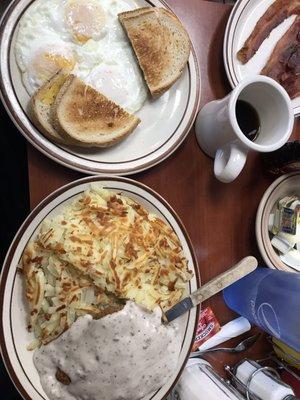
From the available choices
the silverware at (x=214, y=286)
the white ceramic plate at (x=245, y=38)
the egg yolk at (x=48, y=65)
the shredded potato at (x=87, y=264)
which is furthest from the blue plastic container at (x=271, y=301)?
the egg yolk at (x=48, y=65)

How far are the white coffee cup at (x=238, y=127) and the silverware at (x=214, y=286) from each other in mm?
250

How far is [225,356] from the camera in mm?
1651

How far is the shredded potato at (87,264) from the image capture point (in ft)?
4.23

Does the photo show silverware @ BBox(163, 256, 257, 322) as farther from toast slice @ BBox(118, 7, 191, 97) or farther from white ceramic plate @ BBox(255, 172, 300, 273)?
toast slice @ BBox(118, 7, 191, 97)

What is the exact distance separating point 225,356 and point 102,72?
1.03 metres

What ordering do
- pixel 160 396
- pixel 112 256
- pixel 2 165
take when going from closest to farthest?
1. pixel 112 256
2. pixel 160 396
3. pixel 2 165

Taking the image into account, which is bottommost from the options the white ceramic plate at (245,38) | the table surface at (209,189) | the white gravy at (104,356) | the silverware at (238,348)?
the silverware at (238,348)

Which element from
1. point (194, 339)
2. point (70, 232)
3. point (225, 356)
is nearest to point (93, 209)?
point (70, 232)

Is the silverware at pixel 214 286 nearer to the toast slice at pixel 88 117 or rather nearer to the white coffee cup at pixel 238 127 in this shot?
the white coffee cup at pixel 238 127

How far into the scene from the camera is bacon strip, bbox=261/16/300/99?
65.0 inches

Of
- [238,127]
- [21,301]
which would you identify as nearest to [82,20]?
[238,127]

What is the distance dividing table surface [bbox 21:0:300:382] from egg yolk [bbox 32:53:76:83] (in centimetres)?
41

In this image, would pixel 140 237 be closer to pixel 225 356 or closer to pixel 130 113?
pixel 130 113

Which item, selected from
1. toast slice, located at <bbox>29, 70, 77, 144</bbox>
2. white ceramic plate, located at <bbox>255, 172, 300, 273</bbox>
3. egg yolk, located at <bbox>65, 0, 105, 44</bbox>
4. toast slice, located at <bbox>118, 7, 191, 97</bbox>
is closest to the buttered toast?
toast slice, located at <bbox>29, 70, 77, 144</bbox>
